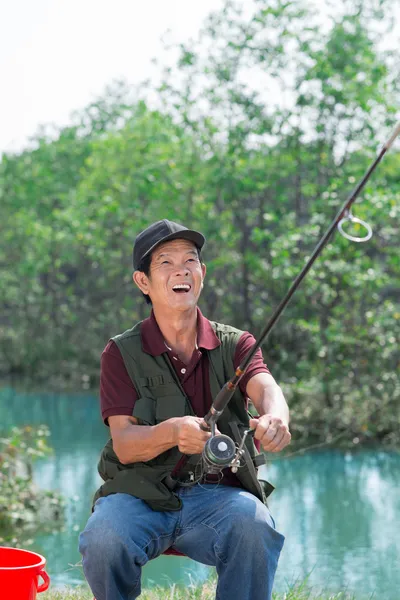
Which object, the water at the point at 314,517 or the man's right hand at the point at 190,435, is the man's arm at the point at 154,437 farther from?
the water at the point at 314,517

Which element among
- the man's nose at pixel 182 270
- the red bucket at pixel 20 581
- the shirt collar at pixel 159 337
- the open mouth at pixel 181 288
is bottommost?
the red bucket at pixel 20 581

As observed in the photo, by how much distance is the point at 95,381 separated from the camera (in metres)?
18.0

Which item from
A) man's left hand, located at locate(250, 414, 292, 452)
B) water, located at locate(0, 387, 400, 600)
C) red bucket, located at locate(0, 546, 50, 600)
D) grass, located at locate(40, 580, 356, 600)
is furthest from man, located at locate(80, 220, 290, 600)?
water, located at locate(0, 387, 400, 600)

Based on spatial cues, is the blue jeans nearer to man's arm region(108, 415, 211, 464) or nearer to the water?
man's arm region(108, 415, 211, 464)

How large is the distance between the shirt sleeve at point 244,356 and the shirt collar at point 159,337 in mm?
71

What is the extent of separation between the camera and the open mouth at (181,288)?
2951 millimetres

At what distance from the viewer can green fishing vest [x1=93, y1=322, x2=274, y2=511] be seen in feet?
9.14

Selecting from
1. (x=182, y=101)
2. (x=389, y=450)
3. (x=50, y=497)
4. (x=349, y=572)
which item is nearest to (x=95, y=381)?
(x=182, y=101)

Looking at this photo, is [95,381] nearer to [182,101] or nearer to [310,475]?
[182,101]

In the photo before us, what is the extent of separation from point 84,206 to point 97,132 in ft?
32.1

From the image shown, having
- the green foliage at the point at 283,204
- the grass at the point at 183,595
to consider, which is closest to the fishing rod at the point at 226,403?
the grass at the point at 183,595

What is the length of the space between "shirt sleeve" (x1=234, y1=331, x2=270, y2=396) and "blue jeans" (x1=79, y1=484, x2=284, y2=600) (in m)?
0.34

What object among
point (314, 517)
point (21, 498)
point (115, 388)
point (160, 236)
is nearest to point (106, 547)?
point (115, 388)

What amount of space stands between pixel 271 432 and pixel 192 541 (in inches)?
18.1
